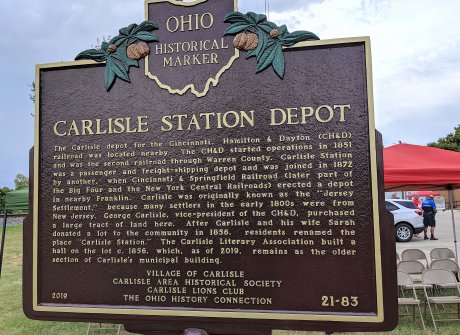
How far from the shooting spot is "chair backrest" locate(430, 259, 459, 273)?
7594 mm

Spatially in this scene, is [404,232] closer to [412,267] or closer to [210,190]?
[412,267]

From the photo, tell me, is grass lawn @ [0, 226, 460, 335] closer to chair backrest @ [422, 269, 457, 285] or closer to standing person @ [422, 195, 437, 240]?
chair backrest @ [422, 269, 457, 285]

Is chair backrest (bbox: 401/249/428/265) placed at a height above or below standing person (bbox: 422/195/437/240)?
below

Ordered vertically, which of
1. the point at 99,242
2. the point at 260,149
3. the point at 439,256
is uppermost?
the point at 260,149

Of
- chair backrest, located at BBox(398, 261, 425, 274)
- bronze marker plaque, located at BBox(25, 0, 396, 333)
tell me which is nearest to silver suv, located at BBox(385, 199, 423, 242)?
chair backrest, located at BBox(398, 261, 425, 274)

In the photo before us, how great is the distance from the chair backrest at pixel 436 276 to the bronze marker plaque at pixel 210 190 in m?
4.42

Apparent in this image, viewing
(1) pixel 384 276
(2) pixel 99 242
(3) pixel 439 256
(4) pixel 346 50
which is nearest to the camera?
(1) pixel 384 276

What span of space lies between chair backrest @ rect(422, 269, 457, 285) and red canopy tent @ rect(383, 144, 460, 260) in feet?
4.59

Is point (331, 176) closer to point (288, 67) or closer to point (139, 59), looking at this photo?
point (288, 67)

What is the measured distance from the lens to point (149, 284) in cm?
310

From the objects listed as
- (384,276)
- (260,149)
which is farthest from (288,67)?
(384,276)

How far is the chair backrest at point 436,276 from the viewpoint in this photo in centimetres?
662

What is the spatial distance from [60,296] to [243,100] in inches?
81.7

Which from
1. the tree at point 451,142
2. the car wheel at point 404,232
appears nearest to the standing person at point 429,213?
the car wheel at point 404,232
